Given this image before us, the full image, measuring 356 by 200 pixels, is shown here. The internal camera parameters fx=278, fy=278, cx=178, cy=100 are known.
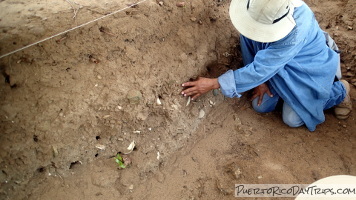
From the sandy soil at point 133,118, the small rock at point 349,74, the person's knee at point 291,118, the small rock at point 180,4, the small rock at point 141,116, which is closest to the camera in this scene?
the sandy soil at point 133,118

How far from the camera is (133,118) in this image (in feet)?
6.32

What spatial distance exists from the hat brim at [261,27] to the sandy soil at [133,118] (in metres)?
0.56

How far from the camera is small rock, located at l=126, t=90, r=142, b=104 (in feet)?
6.21

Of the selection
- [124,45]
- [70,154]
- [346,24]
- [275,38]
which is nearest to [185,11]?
[124,45]

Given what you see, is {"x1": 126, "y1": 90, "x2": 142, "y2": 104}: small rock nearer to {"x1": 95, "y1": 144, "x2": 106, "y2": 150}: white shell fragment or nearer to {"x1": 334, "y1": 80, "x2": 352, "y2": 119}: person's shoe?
{"x1": 95, "y1": 144, "x2": 106, "y2": 150}: white shell fragment

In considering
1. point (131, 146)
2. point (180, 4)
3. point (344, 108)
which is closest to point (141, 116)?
point (131, 146)

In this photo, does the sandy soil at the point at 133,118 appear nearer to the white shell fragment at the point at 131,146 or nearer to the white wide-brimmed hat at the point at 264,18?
the white shell fragment at the point at 131,146

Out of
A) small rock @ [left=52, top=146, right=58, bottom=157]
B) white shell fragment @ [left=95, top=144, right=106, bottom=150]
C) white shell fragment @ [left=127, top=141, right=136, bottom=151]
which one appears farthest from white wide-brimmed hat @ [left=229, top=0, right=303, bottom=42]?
small rock @ [left=52, top=146, right=58, bottom=157]

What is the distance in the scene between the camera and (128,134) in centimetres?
194

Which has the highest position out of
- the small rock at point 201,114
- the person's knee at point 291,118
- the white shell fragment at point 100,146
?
the white shell fragment at point 100,146

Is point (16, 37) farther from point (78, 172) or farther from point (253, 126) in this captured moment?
point (253, 126)

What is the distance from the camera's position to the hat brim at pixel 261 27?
1616 mm

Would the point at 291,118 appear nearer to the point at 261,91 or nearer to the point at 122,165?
the point at 261,91

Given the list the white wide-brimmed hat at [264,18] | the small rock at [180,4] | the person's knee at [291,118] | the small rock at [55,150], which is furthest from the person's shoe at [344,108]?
the small rock at [55,150]
